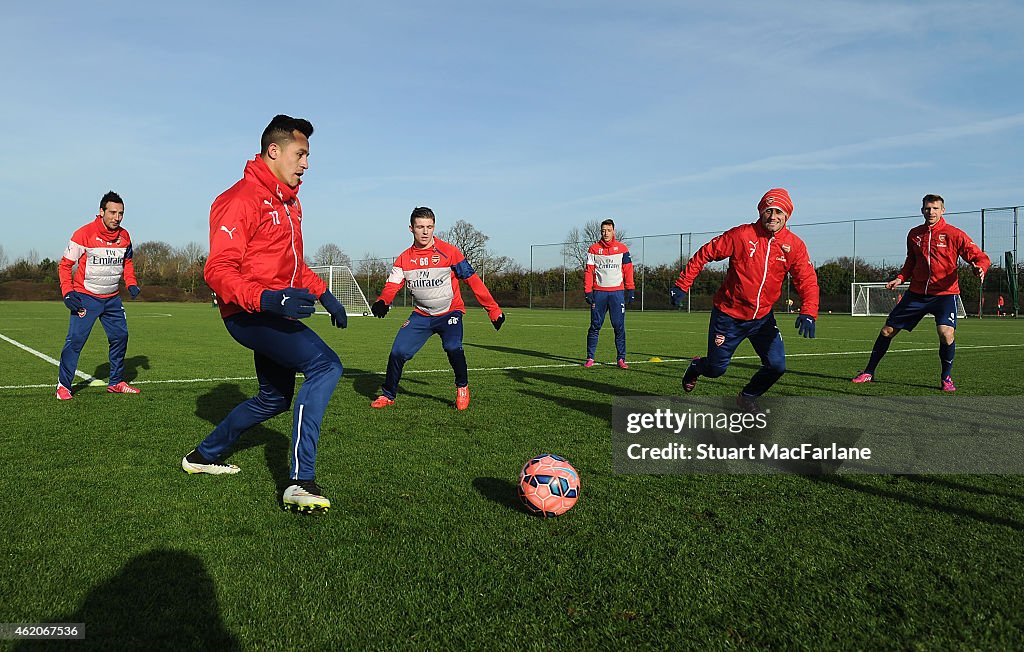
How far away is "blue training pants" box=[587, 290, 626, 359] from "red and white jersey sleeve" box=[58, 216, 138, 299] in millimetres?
6505

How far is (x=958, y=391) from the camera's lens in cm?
775

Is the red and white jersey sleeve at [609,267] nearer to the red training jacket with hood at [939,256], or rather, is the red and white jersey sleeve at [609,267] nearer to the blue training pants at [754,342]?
the red training jacket with hood at [939,256]

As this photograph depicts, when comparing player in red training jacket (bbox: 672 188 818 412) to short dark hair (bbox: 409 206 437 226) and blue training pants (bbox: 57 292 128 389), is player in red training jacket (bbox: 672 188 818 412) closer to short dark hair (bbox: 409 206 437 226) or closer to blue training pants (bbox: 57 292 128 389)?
short dark hair (bbox: 409 206 437 226)

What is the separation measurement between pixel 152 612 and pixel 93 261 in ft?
Answer: 21.3

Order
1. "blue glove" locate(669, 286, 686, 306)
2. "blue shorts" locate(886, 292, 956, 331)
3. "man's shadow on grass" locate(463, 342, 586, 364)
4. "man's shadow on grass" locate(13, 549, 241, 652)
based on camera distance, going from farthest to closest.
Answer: "man's shadow on grass" locate(463, 342, 586, 364), "blue shorts" locate(886, 292, 956, 331), "blue glove" locate(669, 286, 686, 306), "man's shadow on grass" locate(13, 549, 241, 652)

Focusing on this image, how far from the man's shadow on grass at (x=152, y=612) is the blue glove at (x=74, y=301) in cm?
586

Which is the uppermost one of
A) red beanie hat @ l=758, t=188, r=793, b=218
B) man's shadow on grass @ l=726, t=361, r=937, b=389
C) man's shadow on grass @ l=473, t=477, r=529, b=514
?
red beanie hat @ l=758, t=188, r=793, b=218

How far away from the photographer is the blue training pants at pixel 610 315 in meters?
10.9

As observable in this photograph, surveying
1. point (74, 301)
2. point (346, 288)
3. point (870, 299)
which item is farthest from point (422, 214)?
point (870, 299)

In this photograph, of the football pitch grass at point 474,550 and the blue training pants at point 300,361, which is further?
the blue training pants at point 300,361

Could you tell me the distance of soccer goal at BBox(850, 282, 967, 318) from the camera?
38.0 metres

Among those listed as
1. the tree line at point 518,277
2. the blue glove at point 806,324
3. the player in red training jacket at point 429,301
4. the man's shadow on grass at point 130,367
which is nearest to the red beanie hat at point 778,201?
the blue glove at point 806,324

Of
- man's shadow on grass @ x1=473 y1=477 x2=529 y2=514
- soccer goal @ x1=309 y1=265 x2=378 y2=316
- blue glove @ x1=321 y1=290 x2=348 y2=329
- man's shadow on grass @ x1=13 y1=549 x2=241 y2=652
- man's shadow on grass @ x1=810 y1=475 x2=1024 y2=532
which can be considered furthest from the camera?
soccer goal @ x1=309 y1=265 x2=378 y2=316

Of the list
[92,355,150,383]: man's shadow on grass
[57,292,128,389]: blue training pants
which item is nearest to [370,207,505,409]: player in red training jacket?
[57,292,128,389]: blue training pants
